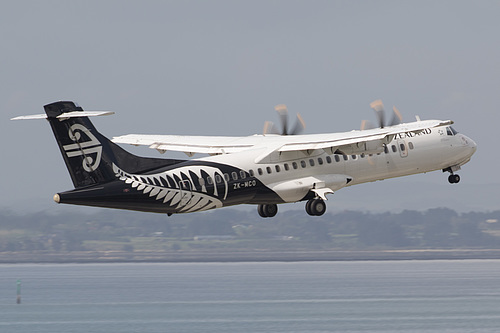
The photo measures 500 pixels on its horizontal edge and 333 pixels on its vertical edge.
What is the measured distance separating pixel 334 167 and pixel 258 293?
5114 inches

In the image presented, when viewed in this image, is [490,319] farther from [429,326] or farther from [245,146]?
[245,146]

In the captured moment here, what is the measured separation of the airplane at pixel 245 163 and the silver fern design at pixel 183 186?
39 millimetres

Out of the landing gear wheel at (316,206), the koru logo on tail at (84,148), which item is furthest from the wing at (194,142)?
the koru logo on tail at (84,148)

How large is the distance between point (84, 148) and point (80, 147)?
0.52 feet

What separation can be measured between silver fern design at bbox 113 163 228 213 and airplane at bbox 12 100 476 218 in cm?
4

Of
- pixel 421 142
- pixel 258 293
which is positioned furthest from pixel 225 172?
pixel 258 293

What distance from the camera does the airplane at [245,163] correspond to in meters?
35.3

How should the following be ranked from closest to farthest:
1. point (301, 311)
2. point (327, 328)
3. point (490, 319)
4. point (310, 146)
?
point (310, 146)
point (327, 328)
point (490, 319)
point (301, 311)

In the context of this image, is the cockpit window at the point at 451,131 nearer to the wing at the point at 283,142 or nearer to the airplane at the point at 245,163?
the airplane at the point at 245,163

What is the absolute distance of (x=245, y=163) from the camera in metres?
38.2

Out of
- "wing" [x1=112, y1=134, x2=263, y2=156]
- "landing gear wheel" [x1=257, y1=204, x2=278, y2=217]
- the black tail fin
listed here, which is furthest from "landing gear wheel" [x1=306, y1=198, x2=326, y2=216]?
the black tail fin

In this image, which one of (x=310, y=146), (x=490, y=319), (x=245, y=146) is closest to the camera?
(x=310, y=146)

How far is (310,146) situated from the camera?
38656 mm

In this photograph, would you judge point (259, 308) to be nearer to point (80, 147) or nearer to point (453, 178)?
point (453, 178)
